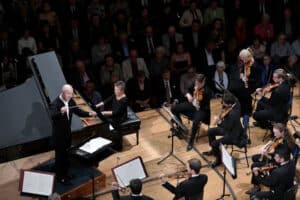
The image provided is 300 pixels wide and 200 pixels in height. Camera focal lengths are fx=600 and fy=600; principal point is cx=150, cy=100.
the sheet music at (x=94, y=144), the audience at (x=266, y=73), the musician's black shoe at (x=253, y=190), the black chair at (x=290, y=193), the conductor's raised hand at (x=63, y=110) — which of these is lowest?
the musician's black shoe at (x=253, y=190)

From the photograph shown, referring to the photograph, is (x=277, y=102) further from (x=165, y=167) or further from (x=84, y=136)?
(x=84, y=136)

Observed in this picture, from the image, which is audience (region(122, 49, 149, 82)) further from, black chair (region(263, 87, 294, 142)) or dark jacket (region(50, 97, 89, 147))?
dark jacket (region(50, 97, 89, 147))

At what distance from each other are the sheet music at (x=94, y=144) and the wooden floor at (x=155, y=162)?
81 centimetres

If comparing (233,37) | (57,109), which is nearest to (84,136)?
(57,109)

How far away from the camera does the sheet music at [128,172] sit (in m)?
7.62

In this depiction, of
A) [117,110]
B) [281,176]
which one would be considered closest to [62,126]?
[117,110]

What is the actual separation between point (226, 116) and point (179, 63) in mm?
2759

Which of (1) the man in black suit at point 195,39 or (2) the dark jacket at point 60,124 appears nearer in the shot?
(2) the dark jacket at point 60,124

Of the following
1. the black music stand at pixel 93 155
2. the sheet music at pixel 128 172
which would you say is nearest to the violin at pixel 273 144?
the sheet music at pixel 128 172

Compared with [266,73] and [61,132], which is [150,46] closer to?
[266,73]

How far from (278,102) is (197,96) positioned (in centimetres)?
127

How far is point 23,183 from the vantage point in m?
7.51

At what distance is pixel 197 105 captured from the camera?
31.8ft

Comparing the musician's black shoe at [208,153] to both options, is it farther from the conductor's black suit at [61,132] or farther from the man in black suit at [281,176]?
the conductor's black suit at [61,132]
